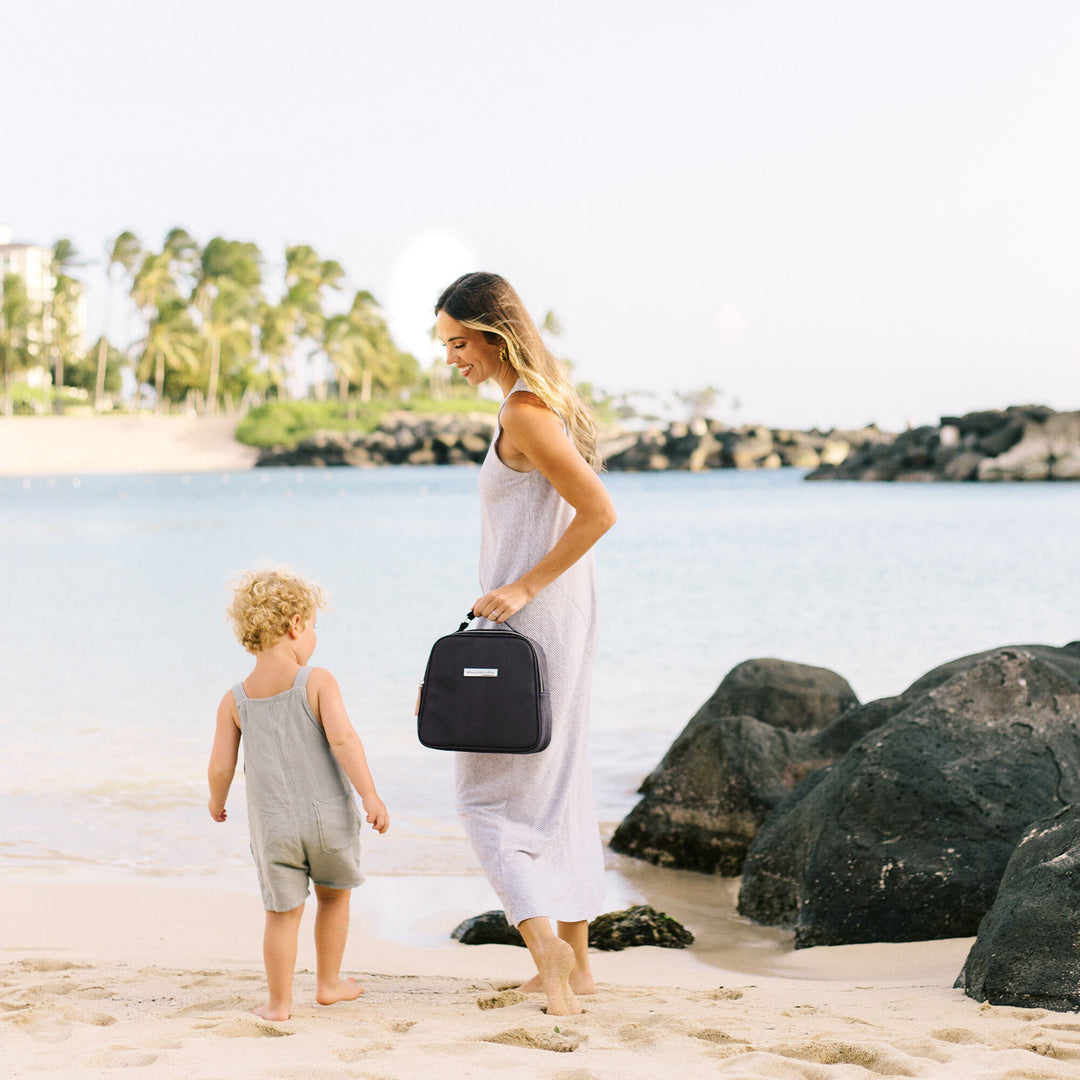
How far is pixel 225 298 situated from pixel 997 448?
47833 millimetres

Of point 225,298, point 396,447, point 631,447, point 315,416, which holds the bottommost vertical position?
point 396,447

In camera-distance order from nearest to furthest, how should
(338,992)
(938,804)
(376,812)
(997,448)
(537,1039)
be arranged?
1. (537,1039)
2. (376,812)
3. (338,992)
4. (938,804)
5. (997,448)

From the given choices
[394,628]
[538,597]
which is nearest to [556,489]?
[538,597]

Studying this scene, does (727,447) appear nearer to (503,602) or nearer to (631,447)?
(631,447)

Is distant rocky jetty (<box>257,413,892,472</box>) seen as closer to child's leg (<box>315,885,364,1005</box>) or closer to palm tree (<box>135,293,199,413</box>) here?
palm tree (<box>135,293,199,413</box>)

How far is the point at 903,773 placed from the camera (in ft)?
13.8

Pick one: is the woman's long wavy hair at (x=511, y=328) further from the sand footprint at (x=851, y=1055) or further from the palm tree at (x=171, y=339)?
the palm tree at (x=171, y=339)

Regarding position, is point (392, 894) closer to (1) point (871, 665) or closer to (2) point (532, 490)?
(2) point (532, 490)

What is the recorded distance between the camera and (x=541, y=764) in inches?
118

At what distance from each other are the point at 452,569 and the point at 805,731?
16862 millimetres

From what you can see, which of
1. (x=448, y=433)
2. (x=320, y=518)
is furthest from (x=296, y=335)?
(x=320, y=518)

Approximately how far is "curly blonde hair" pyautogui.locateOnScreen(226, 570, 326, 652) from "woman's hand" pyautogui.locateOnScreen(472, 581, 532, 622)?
1.33ft

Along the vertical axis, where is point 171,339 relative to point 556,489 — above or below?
above

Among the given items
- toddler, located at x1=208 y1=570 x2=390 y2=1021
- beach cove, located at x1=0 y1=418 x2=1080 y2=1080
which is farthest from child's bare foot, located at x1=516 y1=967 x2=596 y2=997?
Answer: toddler, located at x1=208 y1=570 x2=390 y2=1021
